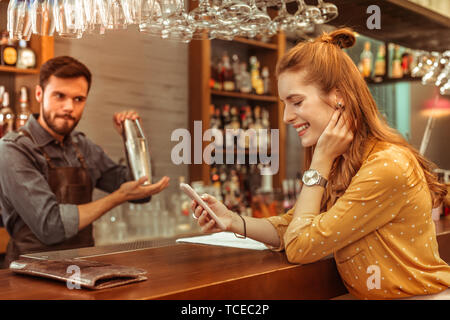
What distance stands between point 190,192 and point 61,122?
123 centimetres

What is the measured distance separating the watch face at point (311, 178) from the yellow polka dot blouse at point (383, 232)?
0.10 m

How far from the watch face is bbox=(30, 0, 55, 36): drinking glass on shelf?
3.05ft

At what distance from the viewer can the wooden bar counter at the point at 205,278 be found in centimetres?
119

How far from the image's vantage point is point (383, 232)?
1.45 meters

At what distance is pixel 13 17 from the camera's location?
167 centimetres

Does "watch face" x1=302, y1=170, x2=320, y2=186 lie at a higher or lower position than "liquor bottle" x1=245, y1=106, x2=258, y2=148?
lower

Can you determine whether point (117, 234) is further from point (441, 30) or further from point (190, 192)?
point (441, 30)

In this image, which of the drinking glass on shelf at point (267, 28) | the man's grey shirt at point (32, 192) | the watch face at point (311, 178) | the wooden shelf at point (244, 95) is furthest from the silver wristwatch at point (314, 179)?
the wooden shelf at point (244, 95)

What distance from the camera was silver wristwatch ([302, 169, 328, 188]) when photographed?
5.03 ft

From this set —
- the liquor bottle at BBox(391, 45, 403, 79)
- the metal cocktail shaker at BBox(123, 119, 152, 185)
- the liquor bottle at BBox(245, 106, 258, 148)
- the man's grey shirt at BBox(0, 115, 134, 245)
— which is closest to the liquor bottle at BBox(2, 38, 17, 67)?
the man's grey shirt at BBox(0, 115, 134, 245)

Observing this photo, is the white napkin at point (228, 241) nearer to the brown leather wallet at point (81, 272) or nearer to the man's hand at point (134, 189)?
the man's hand at point (134, 189)

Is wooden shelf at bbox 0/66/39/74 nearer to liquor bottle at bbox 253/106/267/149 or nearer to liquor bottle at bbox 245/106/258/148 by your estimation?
liquor bottle at bbox 245/106/258/148

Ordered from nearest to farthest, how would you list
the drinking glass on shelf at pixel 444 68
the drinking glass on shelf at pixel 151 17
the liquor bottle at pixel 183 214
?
the drinking glass on shelf at pixel 151 17, the drinking glass on shelf at pixel 444 68, the liquor bottle at pixel 183 214

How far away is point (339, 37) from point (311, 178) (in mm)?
449
